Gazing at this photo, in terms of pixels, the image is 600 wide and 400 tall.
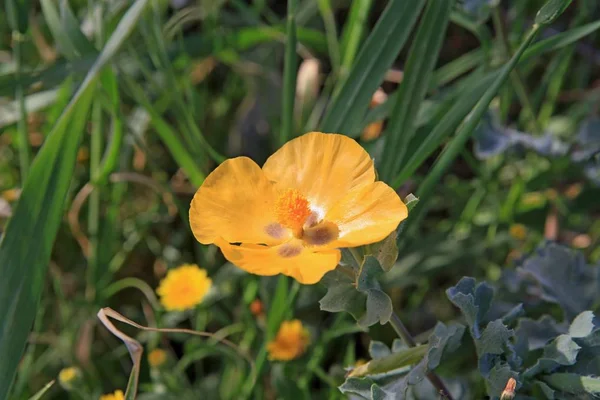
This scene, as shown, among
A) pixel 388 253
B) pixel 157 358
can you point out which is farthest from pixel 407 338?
pixel 157 358

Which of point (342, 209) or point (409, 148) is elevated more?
point (342, 209)

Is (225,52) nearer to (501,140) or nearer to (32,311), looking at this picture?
(501,140)

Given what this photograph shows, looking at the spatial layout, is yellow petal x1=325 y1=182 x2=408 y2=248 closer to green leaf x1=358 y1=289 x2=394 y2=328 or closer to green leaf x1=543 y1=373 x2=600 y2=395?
→ green leaf x1=358 y1=289 x2=394 y2=328

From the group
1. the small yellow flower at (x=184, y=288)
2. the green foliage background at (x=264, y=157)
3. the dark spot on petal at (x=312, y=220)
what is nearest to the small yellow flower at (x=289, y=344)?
the green foliage background at (x=264, y=157)

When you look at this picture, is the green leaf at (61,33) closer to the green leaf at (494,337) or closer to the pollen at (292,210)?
the pollen at (292,210)

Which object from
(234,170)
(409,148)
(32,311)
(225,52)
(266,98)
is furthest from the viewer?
(266,98)

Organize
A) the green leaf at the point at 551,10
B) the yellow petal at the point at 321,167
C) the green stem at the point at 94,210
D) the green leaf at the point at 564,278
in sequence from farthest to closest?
the green stem at the point at 94,210, the green leaf at the point at 564,278, the green leaf at the point at 551,10, the yellow petal at the point at 321,167

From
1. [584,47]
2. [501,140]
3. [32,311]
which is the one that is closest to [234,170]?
[32,311]

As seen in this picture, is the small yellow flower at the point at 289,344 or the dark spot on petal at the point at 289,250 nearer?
the dark spot on petal at the point at 289,250
